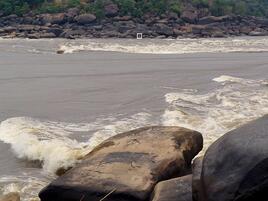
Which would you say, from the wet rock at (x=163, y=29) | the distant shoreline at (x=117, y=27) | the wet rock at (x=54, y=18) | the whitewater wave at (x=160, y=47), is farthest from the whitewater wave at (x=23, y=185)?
the wet rock at (x=54, y=18)

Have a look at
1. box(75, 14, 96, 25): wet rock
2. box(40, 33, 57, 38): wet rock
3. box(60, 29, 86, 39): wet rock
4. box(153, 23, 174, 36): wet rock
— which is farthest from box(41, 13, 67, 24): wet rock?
box(153, 23, 174, 36): wet rock

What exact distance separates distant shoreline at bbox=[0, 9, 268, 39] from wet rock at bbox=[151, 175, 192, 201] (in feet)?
148

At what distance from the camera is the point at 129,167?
220 inches

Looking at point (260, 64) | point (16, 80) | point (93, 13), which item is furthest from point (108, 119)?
point (93, 13)

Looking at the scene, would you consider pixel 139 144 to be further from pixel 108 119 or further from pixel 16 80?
pixel 16 80

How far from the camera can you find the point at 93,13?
58.9m

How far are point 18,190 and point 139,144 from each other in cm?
158

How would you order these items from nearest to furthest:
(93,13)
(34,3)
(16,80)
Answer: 1. (16,80)
2. (93,13)
3. (34,3)

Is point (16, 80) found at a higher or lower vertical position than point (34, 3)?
higher

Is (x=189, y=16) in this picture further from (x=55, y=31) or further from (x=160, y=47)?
(x=160, y=47)

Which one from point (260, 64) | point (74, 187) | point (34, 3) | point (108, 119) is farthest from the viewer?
point (34, 3)

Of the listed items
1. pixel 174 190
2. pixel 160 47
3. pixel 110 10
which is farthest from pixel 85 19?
pixel 174 190

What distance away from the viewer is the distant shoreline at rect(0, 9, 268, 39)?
5262 centimetres

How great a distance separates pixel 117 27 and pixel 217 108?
4591 centimetres
